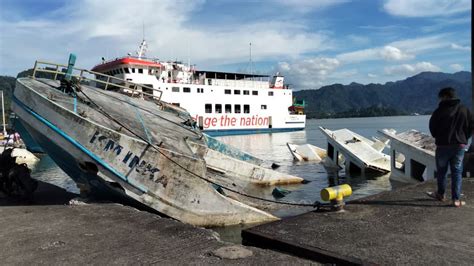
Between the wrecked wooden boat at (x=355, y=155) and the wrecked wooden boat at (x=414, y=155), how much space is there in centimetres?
151

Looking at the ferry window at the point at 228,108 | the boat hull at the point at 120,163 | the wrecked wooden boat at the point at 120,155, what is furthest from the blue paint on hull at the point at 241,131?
the boat hull at the point at 120,163

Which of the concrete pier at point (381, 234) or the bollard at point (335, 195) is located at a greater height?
the bollard at point (335, 195)

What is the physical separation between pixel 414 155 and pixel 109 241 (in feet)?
34.1

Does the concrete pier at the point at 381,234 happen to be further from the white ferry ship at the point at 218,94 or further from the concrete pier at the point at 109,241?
the white ferry ship at the point at 218,94

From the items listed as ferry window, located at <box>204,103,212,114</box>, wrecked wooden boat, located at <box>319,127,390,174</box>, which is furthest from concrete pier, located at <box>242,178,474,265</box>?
ferry window, located at <box>204,103,212,114</box>

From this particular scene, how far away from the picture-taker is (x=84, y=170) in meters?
7.03

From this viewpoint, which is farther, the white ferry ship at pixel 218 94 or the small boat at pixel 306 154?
the white ferry ship at pixel 218 94

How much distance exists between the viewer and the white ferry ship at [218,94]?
4072cm

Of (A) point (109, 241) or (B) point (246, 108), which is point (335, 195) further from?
(B) point (246, 108)

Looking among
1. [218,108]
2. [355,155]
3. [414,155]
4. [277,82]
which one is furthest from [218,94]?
[414,155]

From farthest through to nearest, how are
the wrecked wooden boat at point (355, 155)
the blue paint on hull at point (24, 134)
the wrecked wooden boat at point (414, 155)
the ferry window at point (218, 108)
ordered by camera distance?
the ferry window at point (218, 108) → the wrecked wooden boat at point (355, 155) → the wrecked wooden boat at point (414, 155) → the blue paint on hull at point (24, 134)

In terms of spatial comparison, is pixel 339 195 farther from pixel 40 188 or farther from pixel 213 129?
pixel 213 129

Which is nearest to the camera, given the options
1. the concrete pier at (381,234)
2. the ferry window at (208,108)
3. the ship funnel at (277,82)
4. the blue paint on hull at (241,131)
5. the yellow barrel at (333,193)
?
the concrete pier at (381,234)

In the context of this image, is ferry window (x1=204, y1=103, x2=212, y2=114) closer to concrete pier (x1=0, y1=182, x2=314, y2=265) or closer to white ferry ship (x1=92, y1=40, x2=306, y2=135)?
white ferry ship (x1=92, y1=40, x2=306, y2=135)
